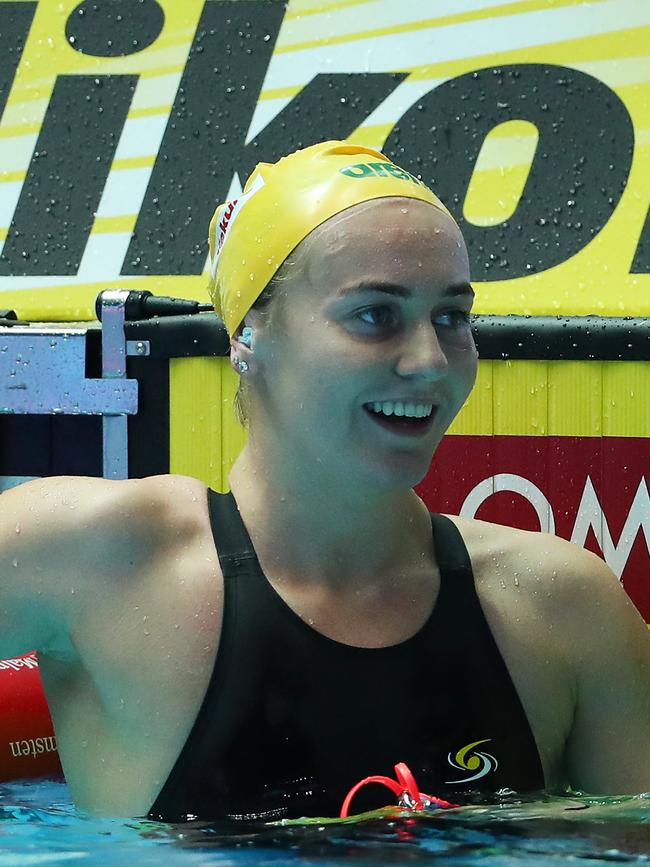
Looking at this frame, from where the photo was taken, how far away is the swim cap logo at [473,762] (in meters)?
2.09

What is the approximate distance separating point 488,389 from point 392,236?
1.55 meters

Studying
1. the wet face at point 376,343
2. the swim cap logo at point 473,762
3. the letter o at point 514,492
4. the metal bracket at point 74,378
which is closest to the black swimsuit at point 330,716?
the swim cap logo at point 473,762

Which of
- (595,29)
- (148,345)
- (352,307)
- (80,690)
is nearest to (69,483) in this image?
(80,690)

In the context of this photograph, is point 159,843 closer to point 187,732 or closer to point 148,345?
point 187,732

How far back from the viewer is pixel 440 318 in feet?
6.62

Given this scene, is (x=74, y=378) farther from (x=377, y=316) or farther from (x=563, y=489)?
(x=377, y=316)

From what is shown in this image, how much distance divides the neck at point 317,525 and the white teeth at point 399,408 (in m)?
0.15

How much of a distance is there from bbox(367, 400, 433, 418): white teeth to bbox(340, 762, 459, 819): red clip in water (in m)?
0.50

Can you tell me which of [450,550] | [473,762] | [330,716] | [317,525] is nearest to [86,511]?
[317,525]

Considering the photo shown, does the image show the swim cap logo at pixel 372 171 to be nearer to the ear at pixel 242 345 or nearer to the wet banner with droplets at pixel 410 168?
the ear at pixel 242 345

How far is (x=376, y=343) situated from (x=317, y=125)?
88.0 inches

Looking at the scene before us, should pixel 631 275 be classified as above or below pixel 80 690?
above

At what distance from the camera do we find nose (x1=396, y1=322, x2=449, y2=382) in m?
1.94

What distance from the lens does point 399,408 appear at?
1960 millimetres
